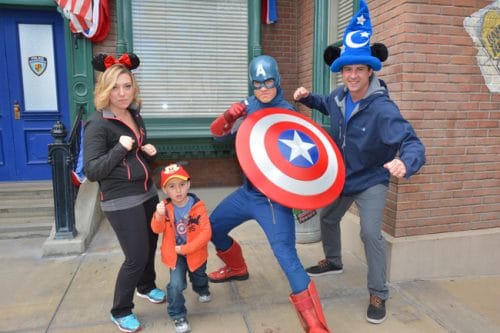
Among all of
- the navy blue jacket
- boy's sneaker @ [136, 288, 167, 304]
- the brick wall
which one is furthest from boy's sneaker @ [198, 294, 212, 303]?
the brick wall

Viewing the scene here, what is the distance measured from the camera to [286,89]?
5.74 metres

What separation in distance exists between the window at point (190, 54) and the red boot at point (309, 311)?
11.6ft

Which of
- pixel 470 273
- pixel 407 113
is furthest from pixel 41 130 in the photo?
pixel 470 273

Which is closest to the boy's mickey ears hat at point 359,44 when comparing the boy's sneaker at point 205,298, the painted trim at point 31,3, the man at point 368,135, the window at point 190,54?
the man at point 368,135

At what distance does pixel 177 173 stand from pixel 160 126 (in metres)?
2.96

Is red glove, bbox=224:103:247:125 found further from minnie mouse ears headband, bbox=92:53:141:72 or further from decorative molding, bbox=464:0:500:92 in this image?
decorative molding, bbox=464:0:500:92

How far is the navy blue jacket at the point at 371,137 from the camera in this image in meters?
2.55

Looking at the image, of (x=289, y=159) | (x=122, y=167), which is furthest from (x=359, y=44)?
(x=122, y=167)

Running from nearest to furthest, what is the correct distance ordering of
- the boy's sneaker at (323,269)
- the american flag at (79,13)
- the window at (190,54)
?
the boy's sneaker at (323,269) → the american flag at (79,13) → the window at (190,54)

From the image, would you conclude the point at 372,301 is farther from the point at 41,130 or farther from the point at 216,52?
the point at 41,130

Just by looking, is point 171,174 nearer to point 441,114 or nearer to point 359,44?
point 359,44

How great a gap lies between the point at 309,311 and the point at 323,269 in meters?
1.17

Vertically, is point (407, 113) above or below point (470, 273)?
above

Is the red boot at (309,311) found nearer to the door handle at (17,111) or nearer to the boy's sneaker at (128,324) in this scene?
the boy's sneaker at (128,324)
